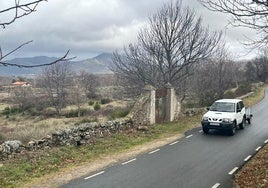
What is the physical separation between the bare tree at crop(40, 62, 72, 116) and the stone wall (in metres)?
36.3

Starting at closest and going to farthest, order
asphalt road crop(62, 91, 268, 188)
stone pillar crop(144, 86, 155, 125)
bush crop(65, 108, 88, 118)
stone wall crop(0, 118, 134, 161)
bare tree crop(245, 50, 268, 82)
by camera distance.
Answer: asphalt road crop(62, 91, 268, 188) → stone wall crop(0, 118, 134, 161) → stone pillar crop(144, 86, 155, 125) → bush crop(65, 108, 88, 118) → bare tree crop(245, 50, 268, 82)

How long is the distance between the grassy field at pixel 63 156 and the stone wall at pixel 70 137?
426mm

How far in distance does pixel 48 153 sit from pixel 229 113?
11.5 m

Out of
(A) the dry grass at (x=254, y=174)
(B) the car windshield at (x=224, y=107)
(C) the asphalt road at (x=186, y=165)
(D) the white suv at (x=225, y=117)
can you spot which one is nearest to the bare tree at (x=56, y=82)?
(B) the car windshield at (x=224, y=107)

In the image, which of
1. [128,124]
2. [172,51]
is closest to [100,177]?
[128,124]

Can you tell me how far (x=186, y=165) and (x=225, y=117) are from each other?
7681 mm

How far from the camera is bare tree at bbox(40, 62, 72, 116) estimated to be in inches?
2285

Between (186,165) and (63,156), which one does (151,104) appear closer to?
(63,156)

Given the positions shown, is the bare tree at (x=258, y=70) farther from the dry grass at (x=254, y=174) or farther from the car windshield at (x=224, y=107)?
the dry grass at (x=254, y=174)

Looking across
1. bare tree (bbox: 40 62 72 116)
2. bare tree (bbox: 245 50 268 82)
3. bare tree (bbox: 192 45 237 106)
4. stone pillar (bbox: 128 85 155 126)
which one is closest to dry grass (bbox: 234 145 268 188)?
stone pillar (bbox: 128 85 155 126)

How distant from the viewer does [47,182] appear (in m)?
12.1

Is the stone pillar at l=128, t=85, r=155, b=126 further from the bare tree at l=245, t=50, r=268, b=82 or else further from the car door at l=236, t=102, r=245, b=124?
the bare tree at l=245, t=50, r=268, b=82

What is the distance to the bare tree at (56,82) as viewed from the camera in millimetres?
58037

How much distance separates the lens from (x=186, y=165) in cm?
1403
